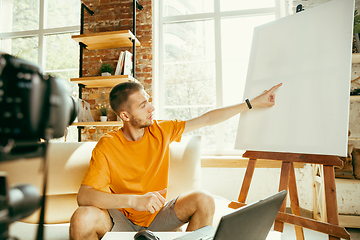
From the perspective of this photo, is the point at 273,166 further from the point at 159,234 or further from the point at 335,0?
the point at 159,234

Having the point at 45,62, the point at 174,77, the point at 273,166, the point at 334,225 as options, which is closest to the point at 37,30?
the point at 45,62

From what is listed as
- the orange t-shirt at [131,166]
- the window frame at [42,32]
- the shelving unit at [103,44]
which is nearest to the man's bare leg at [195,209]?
the orange t-shirt at [131,166]

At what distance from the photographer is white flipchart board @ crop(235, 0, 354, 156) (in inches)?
47.3

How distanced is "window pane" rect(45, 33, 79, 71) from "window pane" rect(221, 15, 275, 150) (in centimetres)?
197

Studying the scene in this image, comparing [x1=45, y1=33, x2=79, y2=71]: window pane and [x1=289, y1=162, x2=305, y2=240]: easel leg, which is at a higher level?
[x1=45, y1=33, x2=79, y2=71]: window pane

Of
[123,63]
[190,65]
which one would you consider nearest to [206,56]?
[190,65]

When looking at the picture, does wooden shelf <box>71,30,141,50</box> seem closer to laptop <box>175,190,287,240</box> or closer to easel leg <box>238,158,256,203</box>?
easel leg <box>238,158,256,203</box>

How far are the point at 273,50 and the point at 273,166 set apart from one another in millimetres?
1270

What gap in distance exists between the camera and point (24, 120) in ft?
0.58

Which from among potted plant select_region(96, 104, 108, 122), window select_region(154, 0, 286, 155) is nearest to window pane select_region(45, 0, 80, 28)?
window select_region(154, 0, 286, 155)

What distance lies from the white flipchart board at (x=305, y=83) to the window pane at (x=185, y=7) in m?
1.47

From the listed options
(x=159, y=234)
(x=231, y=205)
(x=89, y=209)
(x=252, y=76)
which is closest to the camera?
(x=159, y=234)

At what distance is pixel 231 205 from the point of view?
142 cm

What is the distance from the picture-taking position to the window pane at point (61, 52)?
304cm
